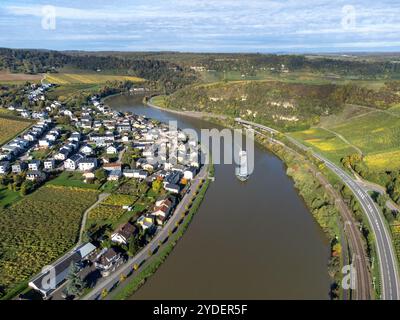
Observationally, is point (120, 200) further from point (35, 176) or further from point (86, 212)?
point (35, 176)

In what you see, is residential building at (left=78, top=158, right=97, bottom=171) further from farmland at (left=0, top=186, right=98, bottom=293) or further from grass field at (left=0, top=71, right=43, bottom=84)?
grass field at (left=0, top=71, right=43, bottom=84)

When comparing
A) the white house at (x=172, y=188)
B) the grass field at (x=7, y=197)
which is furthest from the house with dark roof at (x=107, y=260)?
the grass field at (x=7, y=197)

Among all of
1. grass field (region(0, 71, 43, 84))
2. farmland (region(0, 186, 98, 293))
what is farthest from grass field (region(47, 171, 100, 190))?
grass field (region(0, 71, 43, 84))

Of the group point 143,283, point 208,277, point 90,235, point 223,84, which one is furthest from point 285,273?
point 223,84

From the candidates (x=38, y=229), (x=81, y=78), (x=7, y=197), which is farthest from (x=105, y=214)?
(x=81, y=78)

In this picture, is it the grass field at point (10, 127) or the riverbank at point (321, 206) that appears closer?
the riverbank at point (321, 206)

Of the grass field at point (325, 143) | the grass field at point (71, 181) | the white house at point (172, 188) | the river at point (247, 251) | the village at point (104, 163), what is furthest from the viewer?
the grass field at point (325, 143)

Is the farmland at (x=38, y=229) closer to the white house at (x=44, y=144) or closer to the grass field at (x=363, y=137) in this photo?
the white house at (x=44, y=144)
